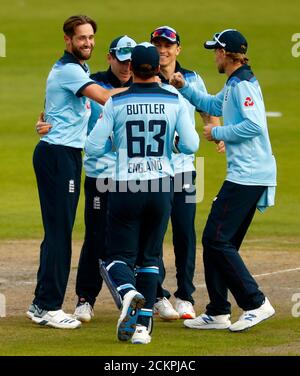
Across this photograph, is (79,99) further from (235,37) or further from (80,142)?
(235,37)

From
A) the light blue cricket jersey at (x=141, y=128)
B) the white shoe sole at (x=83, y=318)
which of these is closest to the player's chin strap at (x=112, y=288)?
the light blue cricket jersey at (x=141, y=128)

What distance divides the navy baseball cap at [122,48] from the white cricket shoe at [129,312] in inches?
93.8

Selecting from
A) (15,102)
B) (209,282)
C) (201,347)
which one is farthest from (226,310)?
(15,102)

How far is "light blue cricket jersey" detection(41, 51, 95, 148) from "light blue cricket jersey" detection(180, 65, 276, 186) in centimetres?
123

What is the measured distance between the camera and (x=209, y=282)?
39.0ft

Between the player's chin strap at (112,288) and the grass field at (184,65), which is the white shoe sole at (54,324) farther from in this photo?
the player's chin strap at (112,288)

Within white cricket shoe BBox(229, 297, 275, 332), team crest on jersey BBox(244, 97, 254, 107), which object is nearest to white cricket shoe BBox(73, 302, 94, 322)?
white cricket shoe BBox(229, 297, 275, 332)

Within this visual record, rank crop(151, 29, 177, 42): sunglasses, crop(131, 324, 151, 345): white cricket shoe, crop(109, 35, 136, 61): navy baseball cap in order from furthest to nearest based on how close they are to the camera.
A: 1. crop(151, 29, 177, 42): sunglasses
2. crop(109, 35, 136, 61): navy baseball cap
3. crop(131, 324, 151, 345): white cricket shoe

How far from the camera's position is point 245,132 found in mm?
11422

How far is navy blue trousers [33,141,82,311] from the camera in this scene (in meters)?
12.0

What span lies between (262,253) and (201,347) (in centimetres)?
515

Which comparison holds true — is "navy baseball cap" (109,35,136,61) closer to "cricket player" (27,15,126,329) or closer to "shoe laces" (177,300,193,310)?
"cricket player" (27,15,126,329)

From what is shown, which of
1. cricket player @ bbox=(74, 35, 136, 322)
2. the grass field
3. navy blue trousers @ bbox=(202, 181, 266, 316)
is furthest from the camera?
cricket player @ bbox=(74, 35, 136, 322)

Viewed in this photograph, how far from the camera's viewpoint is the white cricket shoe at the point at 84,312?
1223 centimetres
